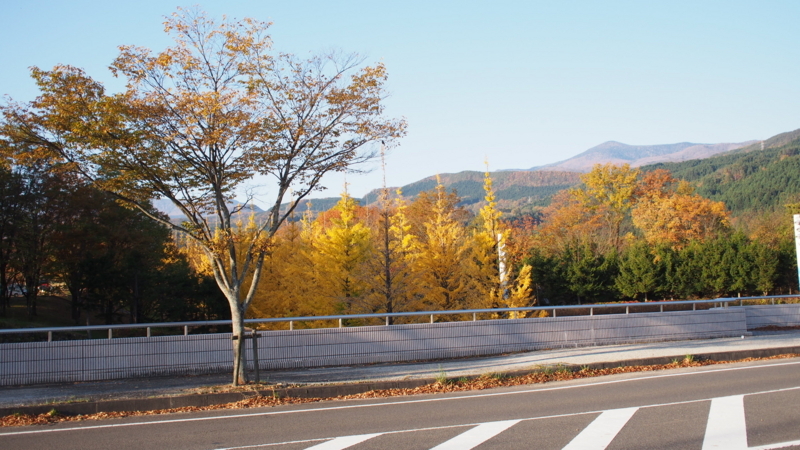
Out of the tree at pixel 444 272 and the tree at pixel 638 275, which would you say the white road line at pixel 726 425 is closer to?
the tree at pixel 444 272

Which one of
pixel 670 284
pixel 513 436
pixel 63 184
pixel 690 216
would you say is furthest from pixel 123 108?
pixel 690 216

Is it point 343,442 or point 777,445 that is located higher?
point 343,442

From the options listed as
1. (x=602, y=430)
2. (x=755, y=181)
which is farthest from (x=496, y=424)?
(x=755, y=181)

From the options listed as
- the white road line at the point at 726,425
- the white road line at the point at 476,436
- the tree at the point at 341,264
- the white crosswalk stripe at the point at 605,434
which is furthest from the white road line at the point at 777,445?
the tree at the point at 341,264

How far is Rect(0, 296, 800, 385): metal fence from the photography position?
38.5 ft

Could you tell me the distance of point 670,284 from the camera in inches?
1679

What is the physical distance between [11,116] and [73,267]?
84.6 feet

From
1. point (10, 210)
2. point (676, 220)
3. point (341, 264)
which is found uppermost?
point (10, 210)

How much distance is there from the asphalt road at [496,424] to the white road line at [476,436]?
0.01 m

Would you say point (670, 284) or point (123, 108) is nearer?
point (123, 108)

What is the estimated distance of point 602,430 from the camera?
7941mm

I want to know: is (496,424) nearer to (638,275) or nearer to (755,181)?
(638,275)

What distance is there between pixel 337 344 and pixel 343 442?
235 inches

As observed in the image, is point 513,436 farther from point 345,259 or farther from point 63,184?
point 63,184
